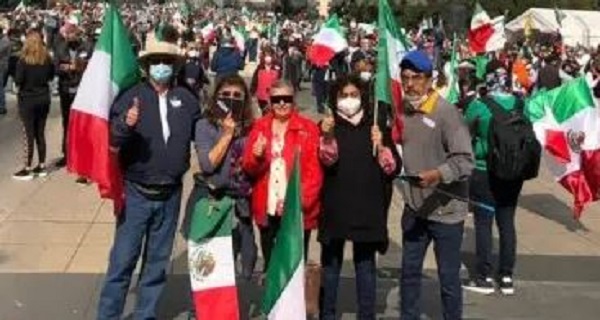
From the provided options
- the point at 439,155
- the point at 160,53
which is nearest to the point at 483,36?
the point at 439,155

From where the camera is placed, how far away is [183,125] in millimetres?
6328

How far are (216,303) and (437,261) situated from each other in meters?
1.40

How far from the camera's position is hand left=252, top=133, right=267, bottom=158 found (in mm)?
6145

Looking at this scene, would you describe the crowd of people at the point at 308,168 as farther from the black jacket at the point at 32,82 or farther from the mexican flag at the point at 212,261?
the black jacket at the point at 32,82

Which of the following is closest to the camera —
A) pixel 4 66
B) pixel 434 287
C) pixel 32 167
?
pixel 434 287

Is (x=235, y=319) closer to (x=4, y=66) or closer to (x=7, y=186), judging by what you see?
(x=7, y=186)

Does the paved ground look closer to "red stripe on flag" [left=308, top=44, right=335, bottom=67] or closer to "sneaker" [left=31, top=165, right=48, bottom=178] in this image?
"sneaker" [left=31, top=165, right=48, bottom=178]

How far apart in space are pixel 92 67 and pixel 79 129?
0.40 metres

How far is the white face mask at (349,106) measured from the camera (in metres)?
6.17

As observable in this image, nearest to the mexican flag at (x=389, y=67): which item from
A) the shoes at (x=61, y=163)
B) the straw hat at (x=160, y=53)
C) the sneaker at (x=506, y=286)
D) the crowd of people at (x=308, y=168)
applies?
the crowd of people at (x=308, y=168)

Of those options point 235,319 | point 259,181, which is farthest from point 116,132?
point 235,319

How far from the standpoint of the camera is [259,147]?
242 inches

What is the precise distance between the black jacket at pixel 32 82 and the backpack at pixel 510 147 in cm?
615

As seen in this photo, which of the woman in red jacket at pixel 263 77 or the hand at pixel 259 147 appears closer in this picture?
the hand at pixel 259 147
